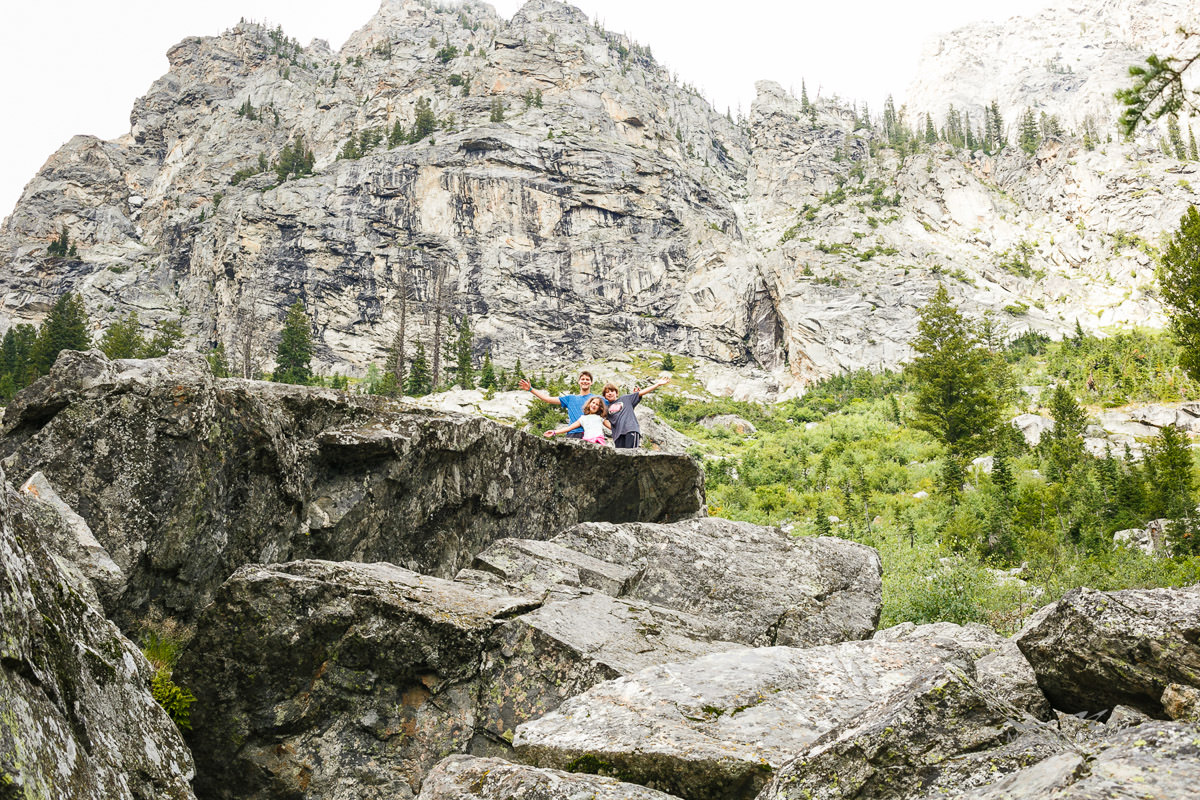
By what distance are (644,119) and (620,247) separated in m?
30.0

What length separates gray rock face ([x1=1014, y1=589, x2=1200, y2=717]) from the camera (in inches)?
175

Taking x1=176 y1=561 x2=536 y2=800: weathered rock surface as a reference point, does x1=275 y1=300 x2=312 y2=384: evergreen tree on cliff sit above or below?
above

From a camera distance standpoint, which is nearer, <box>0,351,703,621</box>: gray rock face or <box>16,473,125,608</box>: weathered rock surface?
<box>16,473,125,608</box>: weathered rock surface

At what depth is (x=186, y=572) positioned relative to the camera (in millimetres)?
6383

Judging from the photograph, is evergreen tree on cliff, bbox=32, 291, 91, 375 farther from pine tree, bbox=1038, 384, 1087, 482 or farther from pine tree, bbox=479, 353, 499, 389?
pine tree, bbox=1038, 384, 1087, 482

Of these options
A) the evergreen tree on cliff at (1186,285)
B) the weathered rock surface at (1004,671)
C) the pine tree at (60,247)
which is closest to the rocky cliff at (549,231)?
the pine tree at (60,247)

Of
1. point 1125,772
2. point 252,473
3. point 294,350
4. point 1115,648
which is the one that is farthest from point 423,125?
point 1125,772

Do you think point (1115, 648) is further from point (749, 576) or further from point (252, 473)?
point (252, 473)

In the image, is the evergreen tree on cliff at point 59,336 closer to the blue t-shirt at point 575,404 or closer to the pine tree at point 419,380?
the pine tree at point 419,380

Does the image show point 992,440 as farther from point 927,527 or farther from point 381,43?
point 381,43

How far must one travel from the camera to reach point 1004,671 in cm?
593

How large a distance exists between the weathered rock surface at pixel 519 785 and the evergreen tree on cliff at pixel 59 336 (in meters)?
55.8

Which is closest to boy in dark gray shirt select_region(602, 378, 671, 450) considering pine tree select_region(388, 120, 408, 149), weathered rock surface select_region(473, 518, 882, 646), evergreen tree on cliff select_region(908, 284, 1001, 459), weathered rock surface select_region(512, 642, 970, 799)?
weathered rock surface select_region(473, 518, 882, 646)

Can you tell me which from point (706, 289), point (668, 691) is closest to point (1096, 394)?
Result: point (668, 691)
